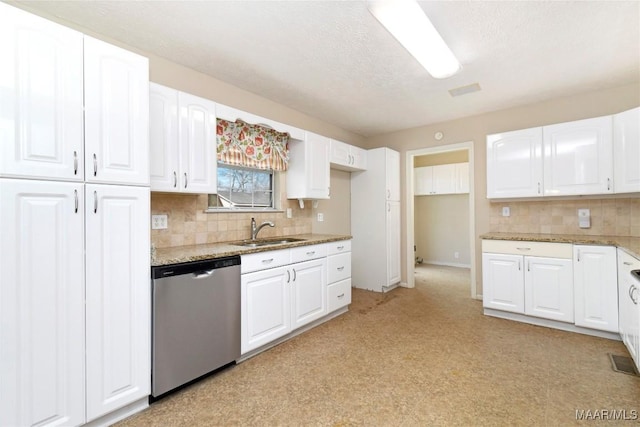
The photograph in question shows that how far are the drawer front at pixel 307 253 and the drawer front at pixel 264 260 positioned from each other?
8 centimetres

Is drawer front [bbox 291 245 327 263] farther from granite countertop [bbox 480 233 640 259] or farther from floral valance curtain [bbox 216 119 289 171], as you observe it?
granite countertop [bbox 480 233 640 259]

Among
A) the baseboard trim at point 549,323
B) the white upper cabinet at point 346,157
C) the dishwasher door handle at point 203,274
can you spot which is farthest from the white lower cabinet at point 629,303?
the white upper cabinet at point 346,157

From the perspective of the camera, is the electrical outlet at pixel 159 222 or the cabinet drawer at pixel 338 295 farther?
the cabinet drawer at pixel 338 295

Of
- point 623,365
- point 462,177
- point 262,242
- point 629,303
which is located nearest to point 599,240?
point 629,303

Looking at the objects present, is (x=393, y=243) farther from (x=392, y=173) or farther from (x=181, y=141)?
(x=181, y=141)

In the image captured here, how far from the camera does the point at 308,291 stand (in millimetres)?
2867

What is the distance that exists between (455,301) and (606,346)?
1.51 metres

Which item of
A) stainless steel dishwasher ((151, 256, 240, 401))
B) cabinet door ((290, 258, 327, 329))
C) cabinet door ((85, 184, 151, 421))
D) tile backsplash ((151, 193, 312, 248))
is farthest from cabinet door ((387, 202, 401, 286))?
cabinet door ((85, 184, 151, 421))

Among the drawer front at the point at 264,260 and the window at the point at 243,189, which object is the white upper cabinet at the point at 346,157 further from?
the drawer front at the point at 264,260

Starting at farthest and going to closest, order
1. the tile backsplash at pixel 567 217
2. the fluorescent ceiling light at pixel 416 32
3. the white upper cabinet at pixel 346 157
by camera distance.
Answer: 1. the white upper cabinet at pixel 346 157
2. the tile backsplash at pixel 567 217
3. the fluorescent ceiling light at pixel 416 32

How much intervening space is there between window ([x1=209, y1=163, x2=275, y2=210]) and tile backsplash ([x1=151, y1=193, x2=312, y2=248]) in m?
0.12

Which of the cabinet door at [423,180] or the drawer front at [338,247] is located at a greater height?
the cabinet door at [423,180]

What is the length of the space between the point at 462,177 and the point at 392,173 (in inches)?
91.5

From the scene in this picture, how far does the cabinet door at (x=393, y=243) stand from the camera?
4.29 metres
